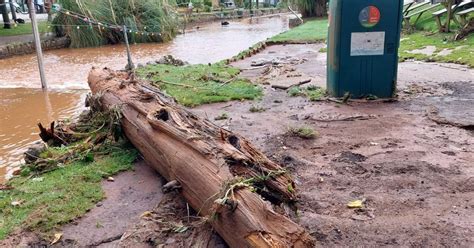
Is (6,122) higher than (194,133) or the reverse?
the reverse

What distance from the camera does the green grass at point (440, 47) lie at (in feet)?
29.1

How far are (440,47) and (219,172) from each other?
9376 millimetres

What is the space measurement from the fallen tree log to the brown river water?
7.17ft

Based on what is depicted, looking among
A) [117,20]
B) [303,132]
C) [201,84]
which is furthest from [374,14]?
[117,20]

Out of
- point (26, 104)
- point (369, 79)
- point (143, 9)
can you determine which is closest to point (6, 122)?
point (26, 104)

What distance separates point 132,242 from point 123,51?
53.1 feet

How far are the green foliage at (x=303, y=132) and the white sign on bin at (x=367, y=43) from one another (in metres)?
1.82

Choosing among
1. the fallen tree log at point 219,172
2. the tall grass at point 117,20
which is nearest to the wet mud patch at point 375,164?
the fallen tree log at point 219,172

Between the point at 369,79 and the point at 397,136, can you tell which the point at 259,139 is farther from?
the point at 369,79

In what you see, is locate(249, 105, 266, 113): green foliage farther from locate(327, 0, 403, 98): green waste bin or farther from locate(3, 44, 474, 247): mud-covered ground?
locate(327, 0, 403, 98): green waste bin

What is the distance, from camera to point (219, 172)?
113 inches

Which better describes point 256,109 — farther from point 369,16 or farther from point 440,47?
point 440,47

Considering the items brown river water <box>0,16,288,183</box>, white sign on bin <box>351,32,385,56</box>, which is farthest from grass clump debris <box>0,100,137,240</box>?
white sign on bin <box>351,32,385,56</box>

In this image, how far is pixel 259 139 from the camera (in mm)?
4770
